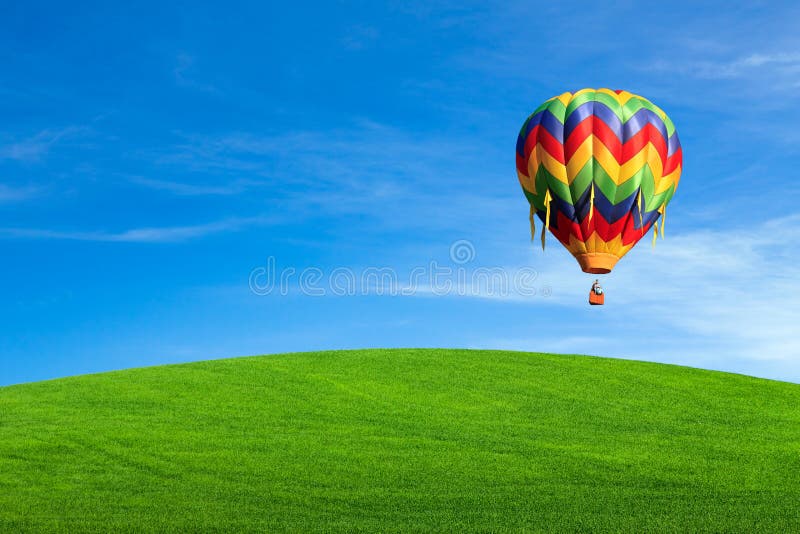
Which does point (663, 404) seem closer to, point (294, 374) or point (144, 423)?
point (294, 374)

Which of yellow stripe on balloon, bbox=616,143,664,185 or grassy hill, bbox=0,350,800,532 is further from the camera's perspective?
yellow stripe on balloon, bbox=616,143,664,185

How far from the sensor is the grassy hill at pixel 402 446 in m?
17.7

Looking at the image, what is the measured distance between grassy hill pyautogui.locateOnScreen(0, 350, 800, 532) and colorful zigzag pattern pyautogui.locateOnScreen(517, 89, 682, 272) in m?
5.79

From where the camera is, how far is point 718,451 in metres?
24.3

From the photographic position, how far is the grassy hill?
58.1ft

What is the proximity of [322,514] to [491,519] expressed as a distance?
317 cm

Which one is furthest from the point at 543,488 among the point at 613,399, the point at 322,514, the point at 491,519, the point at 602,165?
the point at 613,399

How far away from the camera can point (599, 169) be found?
82.1ft

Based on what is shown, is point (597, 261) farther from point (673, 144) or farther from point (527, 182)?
point (673, 144)

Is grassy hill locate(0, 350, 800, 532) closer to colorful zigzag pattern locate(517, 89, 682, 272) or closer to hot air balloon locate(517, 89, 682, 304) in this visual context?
hot air balloon locate(517, 89, 682, 304)

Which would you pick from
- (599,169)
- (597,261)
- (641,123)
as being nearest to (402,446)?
(597,261)

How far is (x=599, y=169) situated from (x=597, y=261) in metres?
2.61

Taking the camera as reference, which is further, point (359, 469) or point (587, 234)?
point (587, 234)

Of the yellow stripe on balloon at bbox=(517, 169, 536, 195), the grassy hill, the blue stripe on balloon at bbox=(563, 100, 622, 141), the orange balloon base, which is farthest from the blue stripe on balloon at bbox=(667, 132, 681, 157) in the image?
the grassy hill
